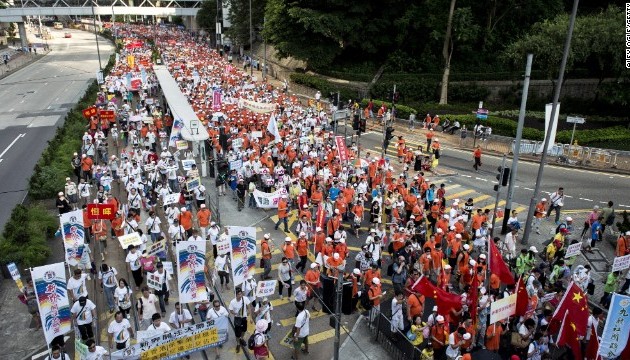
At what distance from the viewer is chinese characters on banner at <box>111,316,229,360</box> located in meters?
10.7

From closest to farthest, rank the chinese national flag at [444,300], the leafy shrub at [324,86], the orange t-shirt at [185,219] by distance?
1. the chinese national flag at [444,300]
2. the orange t-shirt at [185,219]
3. the leafy shrub at [324,86]

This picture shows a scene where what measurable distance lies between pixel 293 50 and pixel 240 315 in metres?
40.6

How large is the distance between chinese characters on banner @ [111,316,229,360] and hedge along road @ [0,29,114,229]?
1294cm

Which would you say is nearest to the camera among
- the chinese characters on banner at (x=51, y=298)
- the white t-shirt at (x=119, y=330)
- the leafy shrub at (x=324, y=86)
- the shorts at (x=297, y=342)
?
the white t-shirt at (x=119, y=330)

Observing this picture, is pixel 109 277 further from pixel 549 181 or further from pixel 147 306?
pixel 549 181

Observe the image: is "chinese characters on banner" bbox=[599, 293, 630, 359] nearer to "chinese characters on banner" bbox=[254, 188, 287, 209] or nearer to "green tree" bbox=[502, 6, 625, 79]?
"chinese characters on banner" bbox=[254, 188, 287, 209]

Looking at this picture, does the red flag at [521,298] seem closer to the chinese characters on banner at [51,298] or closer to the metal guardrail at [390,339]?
the metal guardrail at [390,339]

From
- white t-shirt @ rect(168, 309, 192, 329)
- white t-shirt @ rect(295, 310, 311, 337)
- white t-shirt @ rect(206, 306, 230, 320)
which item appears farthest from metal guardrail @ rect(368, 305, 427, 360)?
white t-shirt @ rect(168, 309, 192, 329)

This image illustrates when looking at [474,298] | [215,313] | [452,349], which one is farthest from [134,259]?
[474,298]

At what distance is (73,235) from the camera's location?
48.1 feet

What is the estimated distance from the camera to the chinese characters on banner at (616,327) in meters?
10.5

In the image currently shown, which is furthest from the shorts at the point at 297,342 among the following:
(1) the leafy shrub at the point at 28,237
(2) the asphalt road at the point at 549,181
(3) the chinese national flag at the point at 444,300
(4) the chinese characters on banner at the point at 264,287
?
(2) the asphalt road at the point at 549,181

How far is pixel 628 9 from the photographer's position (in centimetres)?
3519

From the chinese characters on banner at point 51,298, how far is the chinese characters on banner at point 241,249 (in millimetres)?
3990
